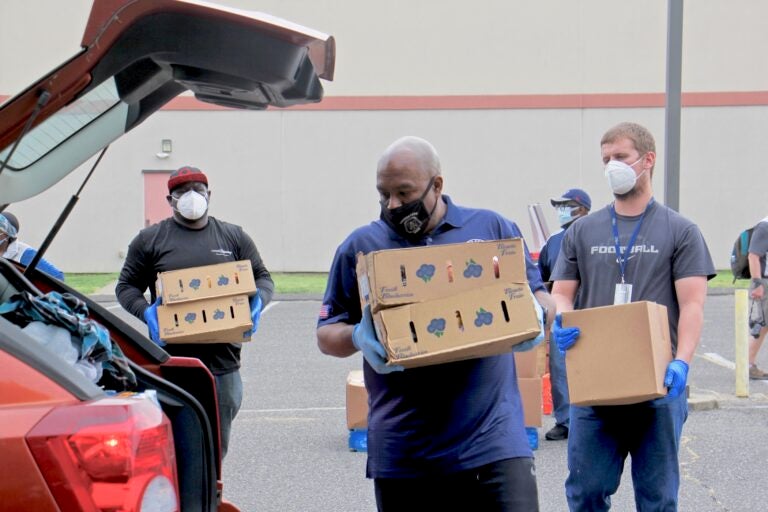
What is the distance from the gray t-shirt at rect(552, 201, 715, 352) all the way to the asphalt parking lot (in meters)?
2.07

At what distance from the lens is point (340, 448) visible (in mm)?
7711

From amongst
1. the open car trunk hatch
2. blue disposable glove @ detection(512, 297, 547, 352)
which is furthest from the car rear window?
blue disposable glove @ detection(512, 297, 547, 352)

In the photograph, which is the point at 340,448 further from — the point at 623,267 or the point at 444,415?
the point at 444,415

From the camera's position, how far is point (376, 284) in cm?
334

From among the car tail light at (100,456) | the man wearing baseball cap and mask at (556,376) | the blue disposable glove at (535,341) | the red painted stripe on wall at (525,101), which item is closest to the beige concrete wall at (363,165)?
the red painted stripe on wall at (525,101)

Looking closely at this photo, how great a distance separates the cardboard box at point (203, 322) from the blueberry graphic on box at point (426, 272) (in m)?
2.37

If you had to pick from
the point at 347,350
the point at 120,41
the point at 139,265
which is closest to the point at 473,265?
the point at 347,350

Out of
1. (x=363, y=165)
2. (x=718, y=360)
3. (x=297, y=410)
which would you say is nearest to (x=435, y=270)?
(x=297, y=410)

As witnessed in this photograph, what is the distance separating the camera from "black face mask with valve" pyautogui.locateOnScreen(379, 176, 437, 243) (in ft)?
11.9

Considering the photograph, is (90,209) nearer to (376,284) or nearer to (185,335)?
(185,335)

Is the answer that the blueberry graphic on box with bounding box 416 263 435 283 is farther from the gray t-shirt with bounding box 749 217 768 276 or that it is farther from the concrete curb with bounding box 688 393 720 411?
the gray t-shirt with bounding box 749 217 768 276

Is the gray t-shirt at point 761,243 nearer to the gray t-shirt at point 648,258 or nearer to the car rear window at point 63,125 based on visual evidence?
the gray t-shirt at point 648,258

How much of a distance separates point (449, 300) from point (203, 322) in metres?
2.54

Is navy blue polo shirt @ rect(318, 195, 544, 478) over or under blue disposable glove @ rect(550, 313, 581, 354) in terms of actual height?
under
